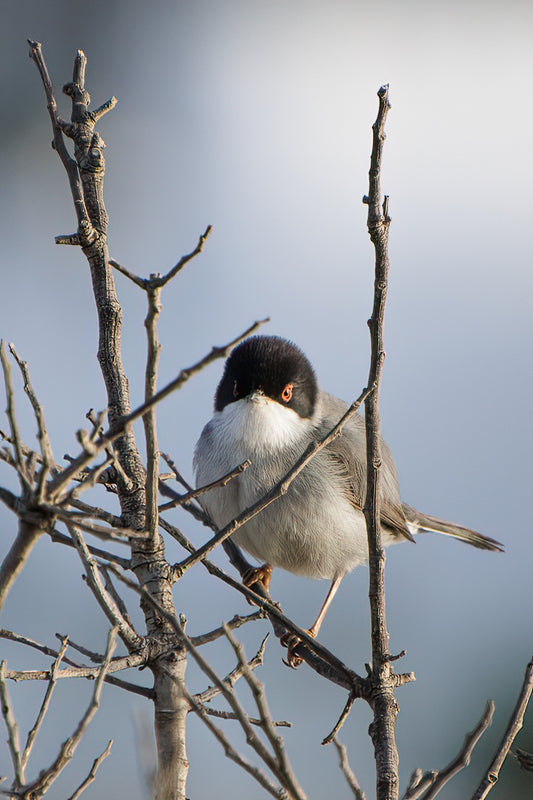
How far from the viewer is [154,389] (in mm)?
1865

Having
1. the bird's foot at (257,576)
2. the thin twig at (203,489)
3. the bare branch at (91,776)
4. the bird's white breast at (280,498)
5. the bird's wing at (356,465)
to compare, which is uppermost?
the bird's wing at (356,465)

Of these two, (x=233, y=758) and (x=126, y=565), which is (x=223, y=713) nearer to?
(x=126, y=565)

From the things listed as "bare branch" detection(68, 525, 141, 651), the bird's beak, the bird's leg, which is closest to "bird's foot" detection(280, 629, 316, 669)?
the bird's leg

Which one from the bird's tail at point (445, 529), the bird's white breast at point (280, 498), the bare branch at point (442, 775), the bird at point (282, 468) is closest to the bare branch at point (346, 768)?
the bare branch at point (442, 775)

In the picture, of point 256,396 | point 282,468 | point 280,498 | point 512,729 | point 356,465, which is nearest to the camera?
point 512,729

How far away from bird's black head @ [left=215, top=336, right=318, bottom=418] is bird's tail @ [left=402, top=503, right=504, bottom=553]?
4.99ft

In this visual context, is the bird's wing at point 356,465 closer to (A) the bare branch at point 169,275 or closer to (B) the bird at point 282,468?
(B) the bird at point 282,468

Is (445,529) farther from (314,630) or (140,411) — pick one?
(140,411)

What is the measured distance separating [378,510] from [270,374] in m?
2.18

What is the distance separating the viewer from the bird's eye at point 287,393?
4.93m

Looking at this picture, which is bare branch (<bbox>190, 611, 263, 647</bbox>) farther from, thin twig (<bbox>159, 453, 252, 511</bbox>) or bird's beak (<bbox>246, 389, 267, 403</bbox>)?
bird's beak (<bbox>246, 389, 267, 403</bbox>)

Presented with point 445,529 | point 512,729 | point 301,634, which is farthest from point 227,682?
point 445,529

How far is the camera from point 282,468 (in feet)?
15.4

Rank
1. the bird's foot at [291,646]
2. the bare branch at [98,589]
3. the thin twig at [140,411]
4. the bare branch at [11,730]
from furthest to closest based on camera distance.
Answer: the bird's foot at [291,646] < the bare branch at [98,589] < the bare branch at [11,730] < the thin twig at [140,411]
